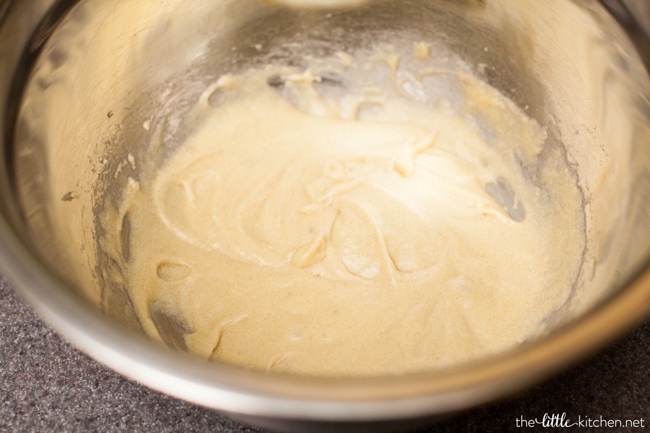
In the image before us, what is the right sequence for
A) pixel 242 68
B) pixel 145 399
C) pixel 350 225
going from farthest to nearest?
pixel 242 68, pixel 350 225, pixel 145 399

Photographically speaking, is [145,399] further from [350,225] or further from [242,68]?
[242,68]

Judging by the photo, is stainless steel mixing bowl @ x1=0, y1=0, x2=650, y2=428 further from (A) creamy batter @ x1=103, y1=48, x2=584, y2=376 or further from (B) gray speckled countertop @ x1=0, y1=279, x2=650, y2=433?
(B) gray speckled countertop @ x1=0, y1=279, x2=650, y2=433

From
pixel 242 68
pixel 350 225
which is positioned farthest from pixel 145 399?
pixel 242 68

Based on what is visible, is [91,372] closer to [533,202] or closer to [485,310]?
[485,310]

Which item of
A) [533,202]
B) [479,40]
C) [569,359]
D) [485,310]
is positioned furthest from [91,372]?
[479,40]

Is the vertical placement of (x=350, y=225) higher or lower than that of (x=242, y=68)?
lower

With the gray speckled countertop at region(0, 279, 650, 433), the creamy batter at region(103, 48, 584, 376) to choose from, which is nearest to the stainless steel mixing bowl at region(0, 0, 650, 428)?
the creamy batter at region(103, 48, 584, 376)
